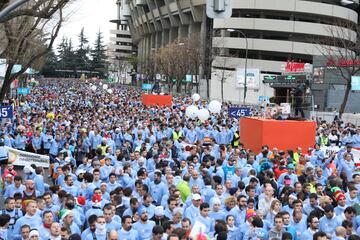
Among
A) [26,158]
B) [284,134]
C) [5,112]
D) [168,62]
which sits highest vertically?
[168,62]

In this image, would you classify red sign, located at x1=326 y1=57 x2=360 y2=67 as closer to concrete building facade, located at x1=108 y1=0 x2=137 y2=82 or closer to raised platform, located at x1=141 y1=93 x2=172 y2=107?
raised platform, located at x1=141 y1=93 x2=172 y2=107

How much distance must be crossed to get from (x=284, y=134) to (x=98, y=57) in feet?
464

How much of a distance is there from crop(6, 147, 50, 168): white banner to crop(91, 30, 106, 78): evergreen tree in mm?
140413

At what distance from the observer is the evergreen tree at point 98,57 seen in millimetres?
157125

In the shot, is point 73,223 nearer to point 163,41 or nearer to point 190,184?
point 190,184

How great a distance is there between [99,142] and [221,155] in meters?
5.37

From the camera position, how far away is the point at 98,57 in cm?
15825

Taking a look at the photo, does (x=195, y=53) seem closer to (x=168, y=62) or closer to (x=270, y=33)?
(x=168, y=62)

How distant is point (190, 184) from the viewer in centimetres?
1205

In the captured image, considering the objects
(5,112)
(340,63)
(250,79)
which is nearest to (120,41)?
(250,79)

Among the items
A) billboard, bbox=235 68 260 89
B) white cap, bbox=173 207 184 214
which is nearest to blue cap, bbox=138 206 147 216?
white cap, bbox=173 207 184 214

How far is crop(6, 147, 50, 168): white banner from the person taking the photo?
1747cm

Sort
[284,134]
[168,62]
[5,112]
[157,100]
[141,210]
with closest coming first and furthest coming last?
[141,210], [5,112], [284,134], [157,100], [168,62]

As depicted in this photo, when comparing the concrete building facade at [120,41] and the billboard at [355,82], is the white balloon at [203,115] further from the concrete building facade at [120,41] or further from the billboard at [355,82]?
the concrete building facade at [120,41]
